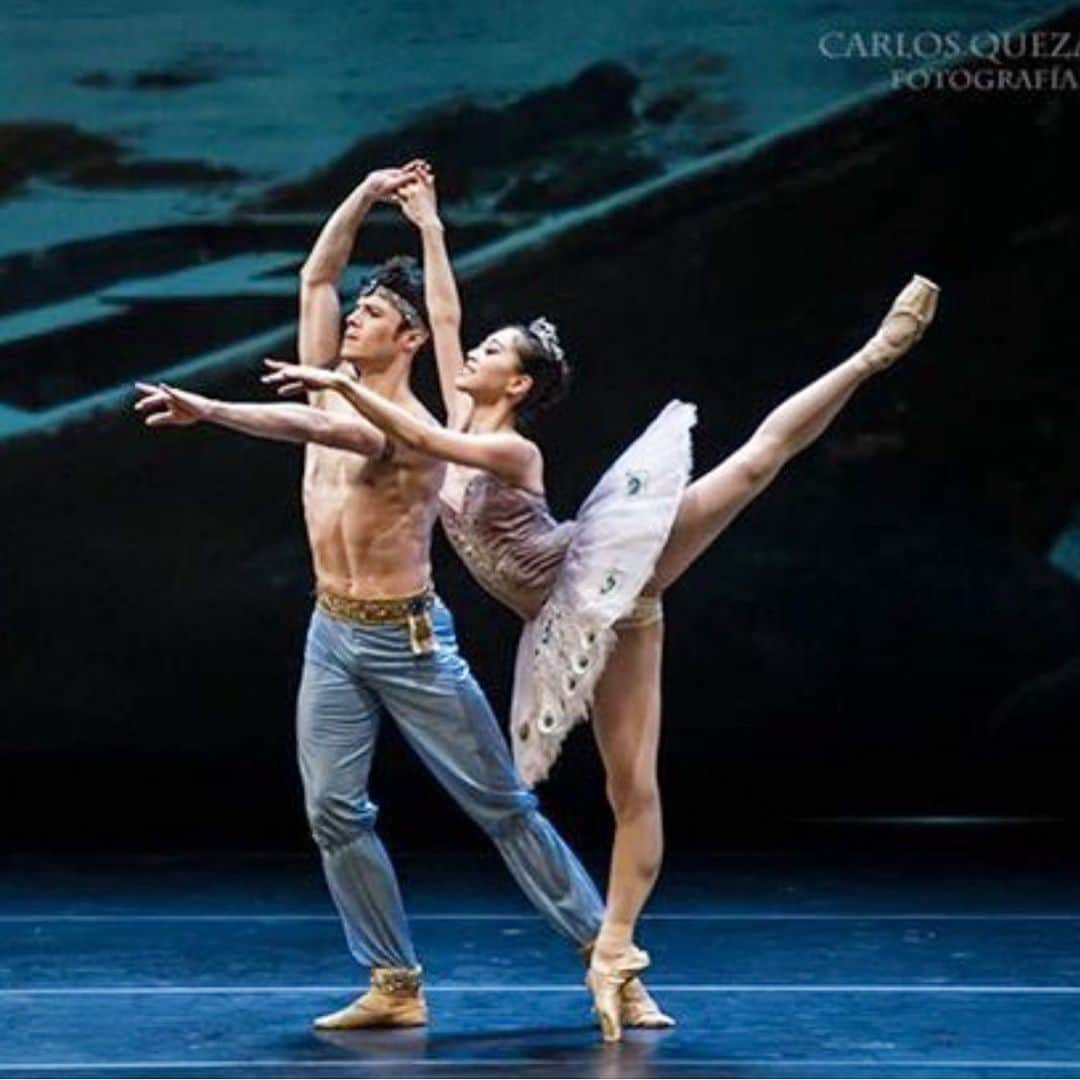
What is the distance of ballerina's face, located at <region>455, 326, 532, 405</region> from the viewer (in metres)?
5.57

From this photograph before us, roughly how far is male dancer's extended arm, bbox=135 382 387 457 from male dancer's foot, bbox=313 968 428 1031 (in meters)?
0.92

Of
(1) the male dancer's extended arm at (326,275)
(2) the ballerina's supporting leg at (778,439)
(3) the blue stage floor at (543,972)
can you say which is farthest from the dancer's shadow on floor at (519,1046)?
(1) the male dancer's extended arm at (326,275)

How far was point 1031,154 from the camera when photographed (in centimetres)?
795

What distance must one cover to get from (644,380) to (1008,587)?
1.05 m

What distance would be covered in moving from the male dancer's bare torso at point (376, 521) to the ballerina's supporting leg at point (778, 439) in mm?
425

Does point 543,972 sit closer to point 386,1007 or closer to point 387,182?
point 386,1007

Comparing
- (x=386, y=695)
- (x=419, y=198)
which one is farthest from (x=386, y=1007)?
(x=419, y=198)

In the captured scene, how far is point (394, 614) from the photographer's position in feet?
18.3

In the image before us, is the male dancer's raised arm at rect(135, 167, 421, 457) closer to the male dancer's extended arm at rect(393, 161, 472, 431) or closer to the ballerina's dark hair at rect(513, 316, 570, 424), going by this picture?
the male dancer's extended arm at rect(393, 161, 472, 431)

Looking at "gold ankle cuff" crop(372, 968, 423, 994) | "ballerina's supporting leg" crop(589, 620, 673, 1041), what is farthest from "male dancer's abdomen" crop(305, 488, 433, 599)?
"gold ankle cuff" crop(372, 968, 423, 994)

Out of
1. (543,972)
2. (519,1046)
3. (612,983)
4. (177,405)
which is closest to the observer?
(177,405)

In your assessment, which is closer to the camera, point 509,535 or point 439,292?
point 509,535

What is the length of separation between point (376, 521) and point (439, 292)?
479 millimetres

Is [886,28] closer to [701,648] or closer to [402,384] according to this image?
[701,648]
